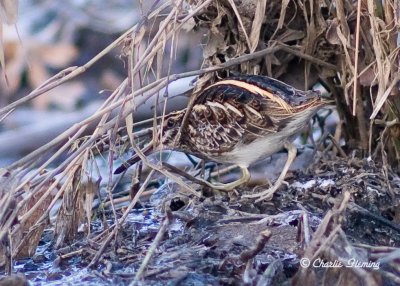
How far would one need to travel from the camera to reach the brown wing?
3.73 meters

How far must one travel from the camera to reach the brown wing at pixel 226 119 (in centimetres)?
373

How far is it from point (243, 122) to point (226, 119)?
7cm

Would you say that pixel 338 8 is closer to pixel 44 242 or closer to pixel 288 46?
pixel 288 46

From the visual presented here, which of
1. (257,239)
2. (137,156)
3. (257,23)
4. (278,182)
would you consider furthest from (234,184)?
(257,239)

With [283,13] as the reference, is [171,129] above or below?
below

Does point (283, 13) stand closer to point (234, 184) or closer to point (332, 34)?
point (332, 34)

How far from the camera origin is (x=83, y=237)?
12.6 ft

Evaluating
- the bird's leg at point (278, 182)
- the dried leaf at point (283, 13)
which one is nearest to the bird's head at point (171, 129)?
the bird's leg at point (278, 182)

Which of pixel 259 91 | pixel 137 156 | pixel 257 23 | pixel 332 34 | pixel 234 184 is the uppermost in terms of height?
pixel 257 23

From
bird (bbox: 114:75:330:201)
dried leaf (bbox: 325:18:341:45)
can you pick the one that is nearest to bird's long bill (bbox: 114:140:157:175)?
bird (bbox: 114:75:330:201)

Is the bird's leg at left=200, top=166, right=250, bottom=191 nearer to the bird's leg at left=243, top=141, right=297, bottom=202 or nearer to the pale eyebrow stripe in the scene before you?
the bird's leg at left=243, top=141, right=297, bottom=202

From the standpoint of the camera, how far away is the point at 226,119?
3797 mm

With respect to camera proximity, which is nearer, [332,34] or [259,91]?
[259,91]

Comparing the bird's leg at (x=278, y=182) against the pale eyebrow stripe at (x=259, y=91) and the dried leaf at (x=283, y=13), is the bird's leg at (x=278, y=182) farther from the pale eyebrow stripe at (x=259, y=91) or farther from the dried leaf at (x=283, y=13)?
the dried leaf at (x=283, y=13)
